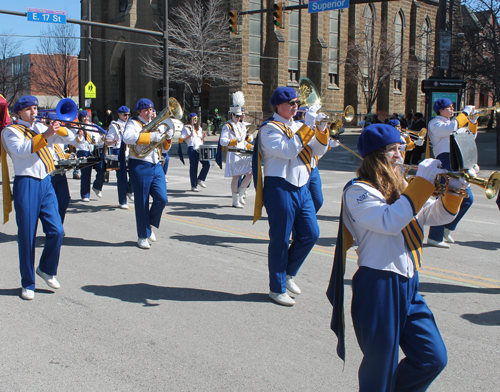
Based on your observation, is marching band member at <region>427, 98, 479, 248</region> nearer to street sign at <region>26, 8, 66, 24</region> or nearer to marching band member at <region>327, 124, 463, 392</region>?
marching band member at <region>327, 124, 463, 392</region>

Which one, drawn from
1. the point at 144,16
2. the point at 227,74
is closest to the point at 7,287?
the point at 227,74

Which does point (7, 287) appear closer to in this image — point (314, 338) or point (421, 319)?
point (314, 338)

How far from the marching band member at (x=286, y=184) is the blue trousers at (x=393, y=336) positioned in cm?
230

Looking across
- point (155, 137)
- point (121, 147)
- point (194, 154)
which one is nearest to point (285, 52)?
point (194, 154)

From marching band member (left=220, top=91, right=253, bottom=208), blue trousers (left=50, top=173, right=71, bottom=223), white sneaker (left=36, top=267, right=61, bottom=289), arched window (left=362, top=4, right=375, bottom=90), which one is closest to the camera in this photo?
white sneaker (left=36, top=267, right=61, bottom=289)

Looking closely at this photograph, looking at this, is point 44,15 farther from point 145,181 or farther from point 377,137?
point 377,137

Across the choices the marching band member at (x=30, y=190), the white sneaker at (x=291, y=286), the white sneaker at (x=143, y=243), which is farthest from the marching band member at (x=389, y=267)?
the white sneaker at (x=143, y=243)

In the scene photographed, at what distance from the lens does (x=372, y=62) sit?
1638 inches

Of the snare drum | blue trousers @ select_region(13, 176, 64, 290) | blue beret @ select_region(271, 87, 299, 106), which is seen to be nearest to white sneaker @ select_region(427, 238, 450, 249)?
blue beret @ select_region(271, 87, 299, 106)

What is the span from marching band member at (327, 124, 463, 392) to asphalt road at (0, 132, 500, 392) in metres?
0.92

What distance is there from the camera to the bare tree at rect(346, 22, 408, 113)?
4106 cm

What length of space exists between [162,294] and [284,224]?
1493mm

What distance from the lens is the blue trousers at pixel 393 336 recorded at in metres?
2.80

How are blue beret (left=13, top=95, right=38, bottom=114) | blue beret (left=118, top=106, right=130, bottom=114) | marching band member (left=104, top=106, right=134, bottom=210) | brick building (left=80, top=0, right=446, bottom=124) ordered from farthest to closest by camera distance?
brick building (left=80, top=0, right=446, bottom=124) → blue beret (left=118, top=106, right=130, bottom=114) → marching band member (left=104, top=106, right=134, bottom=210) → blue beret (left=13, top=95, right=38, bottom=114)
